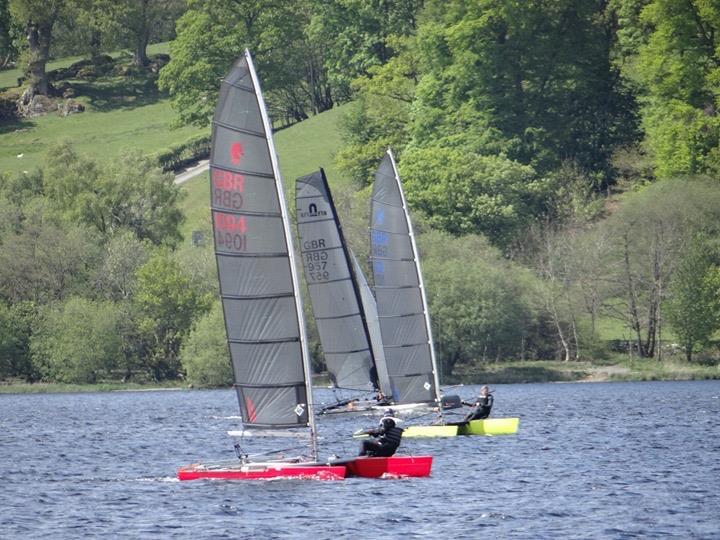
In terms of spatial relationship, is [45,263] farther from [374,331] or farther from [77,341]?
[374,331]

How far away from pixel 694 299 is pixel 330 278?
119ft

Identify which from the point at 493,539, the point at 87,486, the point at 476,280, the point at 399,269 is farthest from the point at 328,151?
the point at 493,539

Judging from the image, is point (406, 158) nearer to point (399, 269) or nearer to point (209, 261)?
point (209, 261)

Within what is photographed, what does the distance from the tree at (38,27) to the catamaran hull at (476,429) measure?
110m

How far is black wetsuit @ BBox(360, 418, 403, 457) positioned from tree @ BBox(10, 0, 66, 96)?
121 meters

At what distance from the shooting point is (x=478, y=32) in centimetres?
11369

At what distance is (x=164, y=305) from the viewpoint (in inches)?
3654

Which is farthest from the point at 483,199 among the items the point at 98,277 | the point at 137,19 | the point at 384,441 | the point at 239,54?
the point at 137,19

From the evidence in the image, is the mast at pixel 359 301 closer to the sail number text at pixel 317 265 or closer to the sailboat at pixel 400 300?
the sail number text at pixel 317 265

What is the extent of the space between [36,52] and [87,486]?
388 ft

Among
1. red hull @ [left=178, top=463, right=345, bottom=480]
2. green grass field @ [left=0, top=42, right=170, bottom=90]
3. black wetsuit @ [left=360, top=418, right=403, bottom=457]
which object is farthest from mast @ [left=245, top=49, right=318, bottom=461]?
green grass field @ [left=0, top=42, right=170, bottom=90]

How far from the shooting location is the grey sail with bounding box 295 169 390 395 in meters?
55.0

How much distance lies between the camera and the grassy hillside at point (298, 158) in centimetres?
11350

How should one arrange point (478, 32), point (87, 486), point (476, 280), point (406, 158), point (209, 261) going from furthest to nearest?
point (478, 32), point (406, 158), point (209, 261), point (476, 280), point (87, 486)
